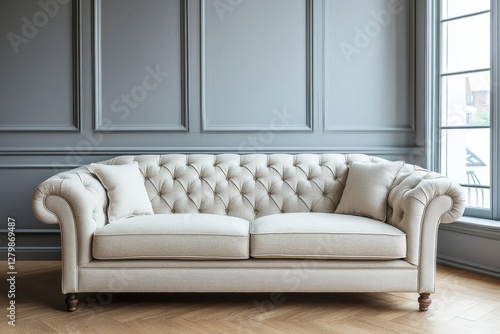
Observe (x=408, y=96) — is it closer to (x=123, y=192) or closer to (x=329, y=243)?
(x=329, y=243)

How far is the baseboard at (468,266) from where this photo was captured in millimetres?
3034

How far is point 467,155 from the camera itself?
339 cm

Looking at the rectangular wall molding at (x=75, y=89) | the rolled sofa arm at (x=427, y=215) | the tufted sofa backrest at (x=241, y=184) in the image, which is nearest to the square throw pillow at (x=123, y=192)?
the tufted sofa backrest at (x=241, y=184)

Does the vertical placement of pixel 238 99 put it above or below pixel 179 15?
below

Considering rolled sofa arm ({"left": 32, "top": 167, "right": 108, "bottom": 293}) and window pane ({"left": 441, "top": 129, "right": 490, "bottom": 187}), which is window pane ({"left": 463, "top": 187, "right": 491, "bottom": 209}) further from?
rolled sofa arm ({"left": 32, "top": 167, "right": 108, "bottom": 293})

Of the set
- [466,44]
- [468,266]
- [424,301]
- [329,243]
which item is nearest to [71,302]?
[329,243]

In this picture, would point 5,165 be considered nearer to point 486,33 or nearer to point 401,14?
point 401,14

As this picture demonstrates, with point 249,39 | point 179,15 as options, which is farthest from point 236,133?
point 179,15

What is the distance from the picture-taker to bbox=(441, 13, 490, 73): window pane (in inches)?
128

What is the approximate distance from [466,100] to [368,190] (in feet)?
4.03

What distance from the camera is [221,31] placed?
351 centimetres

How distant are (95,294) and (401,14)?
2954mm

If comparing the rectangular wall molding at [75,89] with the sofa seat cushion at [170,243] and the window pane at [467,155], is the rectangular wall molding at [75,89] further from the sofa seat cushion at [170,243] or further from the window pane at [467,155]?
the window pane at [467,155]

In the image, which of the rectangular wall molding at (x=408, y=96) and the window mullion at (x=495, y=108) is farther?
the rectangular wall molding at (x=408, y=96)
